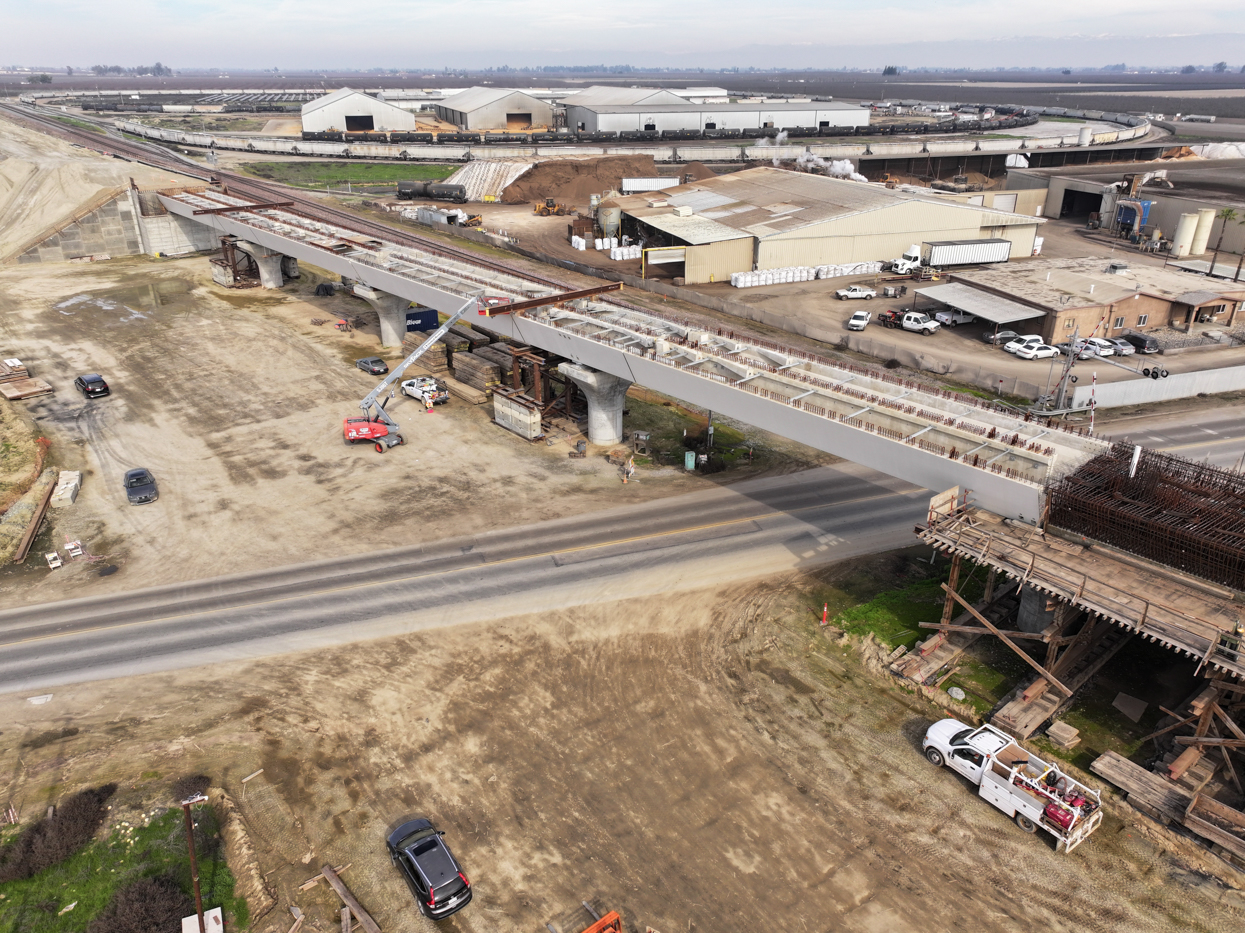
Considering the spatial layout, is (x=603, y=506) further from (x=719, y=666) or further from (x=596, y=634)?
(x=719, y=666)

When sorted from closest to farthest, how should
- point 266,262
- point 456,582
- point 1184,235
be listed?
point 456,582
point 266,262
point 1184,235

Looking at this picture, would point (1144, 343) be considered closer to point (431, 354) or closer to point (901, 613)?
point (901, 613)

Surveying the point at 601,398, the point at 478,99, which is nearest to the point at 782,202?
the point at 601,398

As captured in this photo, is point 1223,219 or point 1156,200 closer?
point 1223,219

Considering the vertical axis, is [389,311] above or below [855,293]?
above

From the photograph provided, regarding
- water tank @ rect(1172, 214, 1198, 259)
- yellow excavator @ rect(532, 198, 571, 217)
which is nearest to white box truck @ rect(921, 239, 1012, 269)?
water tank @ rect(1172, 214, 1198, 259)

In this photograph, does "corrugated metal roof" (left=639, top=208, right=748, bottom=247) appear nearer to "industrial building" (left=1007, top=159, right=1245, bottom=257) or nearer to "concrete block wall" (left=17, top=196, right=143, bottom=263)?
"industrial building" (left=1007, top=159, right=1245, bottom=257)

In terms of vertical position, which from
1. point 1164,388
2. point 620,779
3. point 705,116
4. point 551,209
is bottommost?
point 620,779
